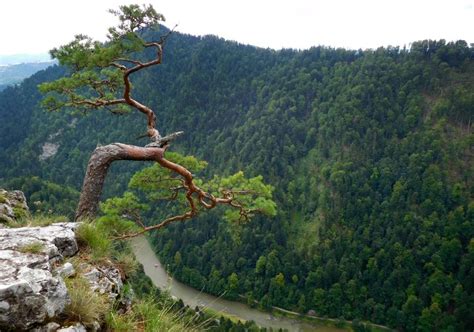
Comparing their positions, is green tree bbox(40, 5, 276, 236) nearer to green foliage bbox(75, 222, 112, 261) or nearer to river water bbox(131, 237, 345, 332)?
green foliage bbox(75, 222, 112, 261)

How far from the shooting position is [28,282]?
11.3 feet

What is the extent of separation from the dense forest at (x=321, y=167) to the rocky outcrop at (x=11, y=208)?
24.6 m

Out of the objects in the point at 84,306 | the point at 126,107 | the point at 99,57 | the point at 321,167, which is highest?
the point at 99,57

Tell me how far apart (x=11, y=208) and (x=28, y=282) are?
5.56m

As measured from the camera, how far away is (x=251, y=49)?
164625 millimetres

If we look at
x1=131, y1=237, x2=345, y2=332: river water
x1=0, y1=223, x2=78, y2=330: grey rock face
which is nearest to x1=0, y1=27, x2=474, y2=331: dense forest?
x1=131, y1=237, x2=345, y2=332: river water

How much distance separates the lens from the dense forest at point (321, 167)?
66.0m

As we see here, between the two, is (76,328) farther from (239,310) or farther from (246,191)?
(239,310)

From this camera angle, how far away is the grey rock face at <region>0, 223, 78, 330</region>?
10.6 ft

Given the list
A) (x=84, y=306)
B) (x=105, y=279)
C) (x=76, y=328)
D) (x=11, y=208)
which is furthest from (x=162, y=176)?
(x=76, y=328)

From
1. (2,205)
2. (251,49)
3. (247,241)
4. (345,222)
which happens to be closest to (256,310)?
(247,241)

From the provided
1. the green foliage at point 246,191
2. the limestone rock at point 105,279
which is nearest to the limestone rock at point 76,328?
the limestone rock at point 105,279

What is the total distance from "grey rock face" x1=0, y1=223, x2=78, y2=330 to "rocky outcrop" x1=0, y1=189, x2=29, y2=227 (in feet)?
7.43

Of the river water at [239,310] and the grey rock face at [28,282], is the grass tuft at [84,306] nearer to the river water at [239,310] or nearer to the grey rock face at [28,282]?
the grey rock face at [28,282]
